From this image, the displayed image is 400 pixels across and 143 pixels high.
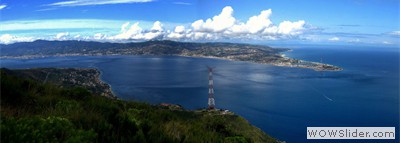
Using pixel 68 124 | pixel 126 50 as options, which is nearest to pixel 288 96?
pixel 68 124

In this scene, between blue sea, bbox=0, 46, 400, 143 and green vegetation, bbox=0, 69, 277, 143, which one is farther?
blue sea, bbox=0, 46, 400, 143

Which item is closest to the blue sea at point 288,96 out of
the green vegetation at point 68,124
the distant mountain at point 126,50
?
the green vegetation at point 68,124

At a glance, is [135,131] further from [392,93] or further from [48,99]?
[392,93]

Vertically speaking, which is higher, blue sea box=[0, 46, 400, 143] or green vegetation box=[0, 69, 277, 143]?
green vegetation box=[0, 69, 277, 143]

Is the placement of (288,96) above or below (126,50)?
below

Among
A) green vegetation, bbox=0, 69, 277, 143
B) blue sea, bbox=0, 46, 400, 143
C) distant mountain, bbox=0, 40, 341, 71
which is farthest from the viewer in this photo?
distant mountain, bbox=0, 40, 341, 71

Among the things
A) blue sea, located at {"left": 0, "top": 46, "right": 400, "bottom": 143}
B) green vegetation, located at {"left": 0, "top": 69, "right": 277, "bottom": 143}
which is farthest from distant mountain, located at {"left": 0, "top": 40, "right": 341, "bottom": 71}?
green vegetation, located at {"left": 0, "top": 69, "right": 277, "bottom": 143}

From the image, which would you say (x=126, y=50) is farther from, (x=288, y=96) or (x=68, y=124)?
(x=68, y=124)

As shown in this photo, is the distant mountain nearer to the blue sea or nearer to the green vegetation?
the blue sea

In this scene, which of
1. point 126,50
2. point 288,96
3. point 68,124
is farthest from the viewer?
point 126,50

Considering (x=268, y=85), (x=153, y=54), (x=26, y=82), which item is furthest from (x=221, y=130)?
(x=153, y=54)

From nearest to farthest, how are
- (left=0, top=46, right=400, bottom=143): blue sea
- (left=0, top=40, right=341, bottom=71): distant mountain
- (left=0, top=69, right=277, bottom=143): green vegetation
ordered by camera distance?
1. (left=0, top=69, right=277, bottom=143): green vegetation
2. (left=0, top=46, right=400, bottom=143): blue sea
3. (left=0, top=40, right=341, bottom=71): distant mountain
